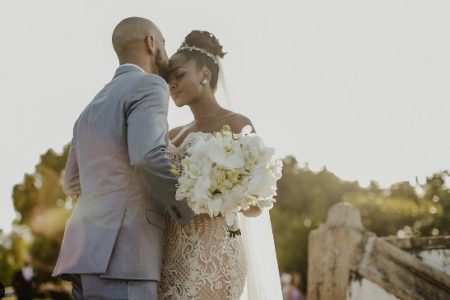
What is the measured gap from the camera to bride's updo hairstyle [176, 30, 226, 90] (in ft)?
15.8

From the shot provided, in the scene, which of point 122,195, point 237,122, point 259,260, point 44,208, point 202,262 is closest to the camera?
point 122,195

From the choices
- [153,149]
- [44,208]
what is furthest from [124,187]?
[44,208]

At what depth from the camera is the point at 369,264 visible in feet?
20.5

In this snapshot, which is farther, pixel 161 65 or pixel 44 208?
pixel 44 208

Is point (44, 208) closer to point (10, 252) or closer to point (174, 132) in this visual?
point (10, 252)

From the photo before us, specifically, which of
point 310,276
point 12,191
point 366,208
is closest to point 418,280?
point 310,276

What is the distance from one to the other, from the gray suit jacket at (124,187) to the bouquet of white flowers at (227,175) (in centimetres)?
16

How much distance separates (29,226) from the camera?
1369 inches

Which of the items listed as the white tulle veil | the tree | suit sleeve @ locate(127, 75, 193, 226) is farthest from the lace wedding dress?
the tree

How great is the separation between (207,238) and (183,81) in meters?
1.20

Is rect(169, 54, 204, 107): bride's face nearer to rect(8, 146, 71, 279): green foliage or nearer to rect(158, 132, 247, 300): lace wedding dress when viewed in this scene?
rect(158, 132, 247, 300): lace wedding dress

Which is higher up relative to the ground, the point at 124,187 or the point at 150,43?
the point at 150,43

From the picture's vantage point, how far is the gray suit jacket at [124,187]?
3488mm

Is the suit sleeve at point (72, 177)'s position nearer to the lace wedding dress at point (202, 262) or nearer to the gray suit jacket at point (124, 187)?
the gray suit jacket at point (124, 187)
